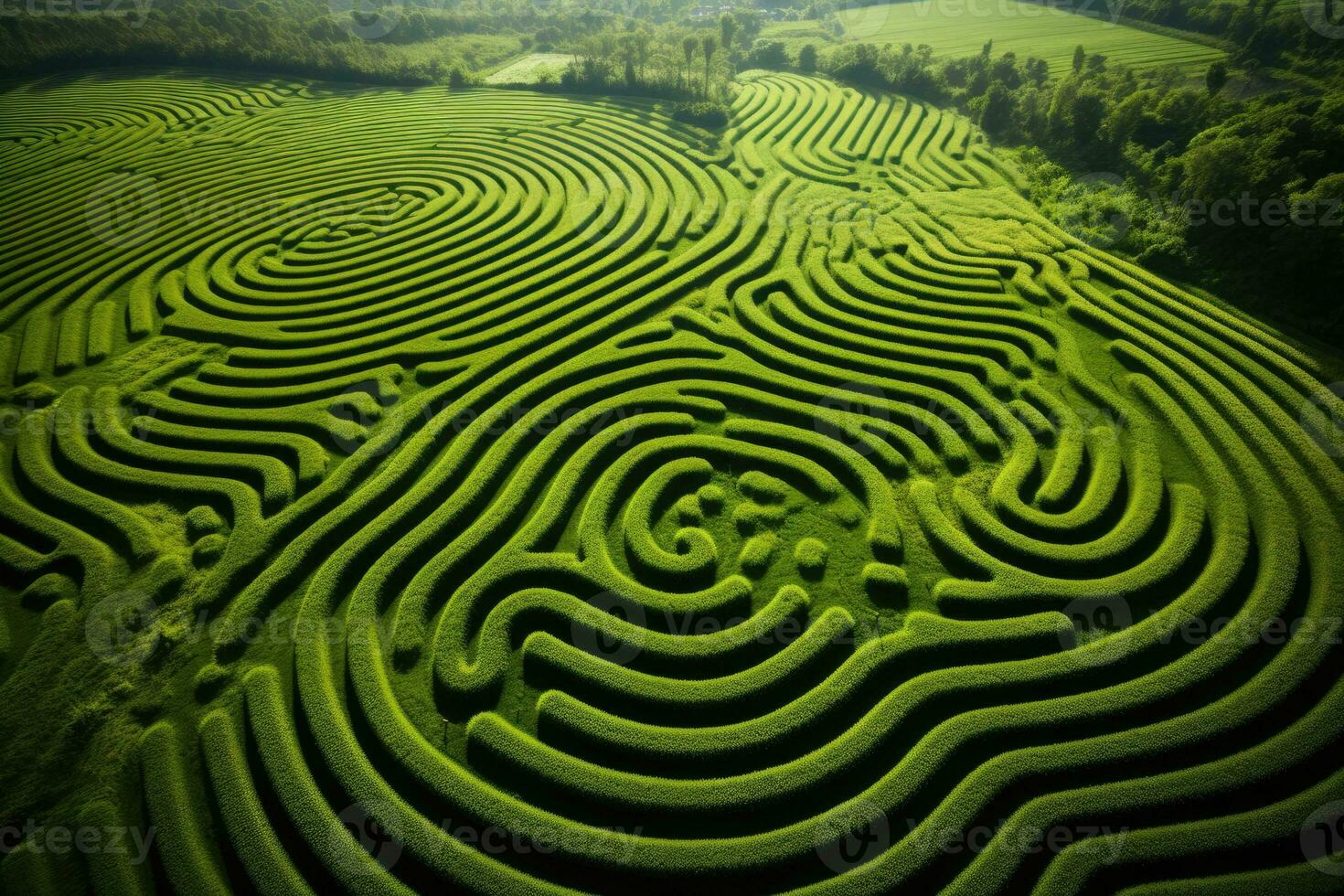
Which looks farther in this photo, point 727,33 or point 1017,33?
point 1017,33

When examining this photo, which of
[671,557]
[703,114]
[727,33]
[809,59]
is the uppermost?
[727,33]

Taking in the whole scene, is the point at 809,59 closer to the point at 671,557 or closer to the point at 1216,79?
the point at 1216,79

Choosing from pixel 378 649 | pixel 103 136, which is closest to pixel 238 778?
pixel 378 649

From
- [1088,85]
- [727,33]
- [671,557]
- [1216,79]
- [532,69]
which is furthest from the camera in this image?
[727,33]

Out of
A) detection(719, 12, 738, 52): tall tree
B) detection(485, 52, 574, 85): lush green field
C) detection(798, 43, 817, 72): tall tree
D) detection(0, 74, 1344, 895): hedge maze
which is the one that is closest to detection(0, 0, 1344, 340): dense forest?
detection(798, 43, 817, 72): tall tree

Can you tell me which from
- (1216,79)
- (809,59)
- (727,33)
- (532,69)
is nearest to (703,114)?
Result: (809,59)

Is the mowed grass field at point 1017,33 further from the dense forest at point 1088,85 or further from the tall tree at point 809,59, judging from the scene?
the tall tree at point 809,59

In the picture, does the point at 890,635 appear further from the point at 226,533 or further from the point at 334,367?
the point at 334,367
